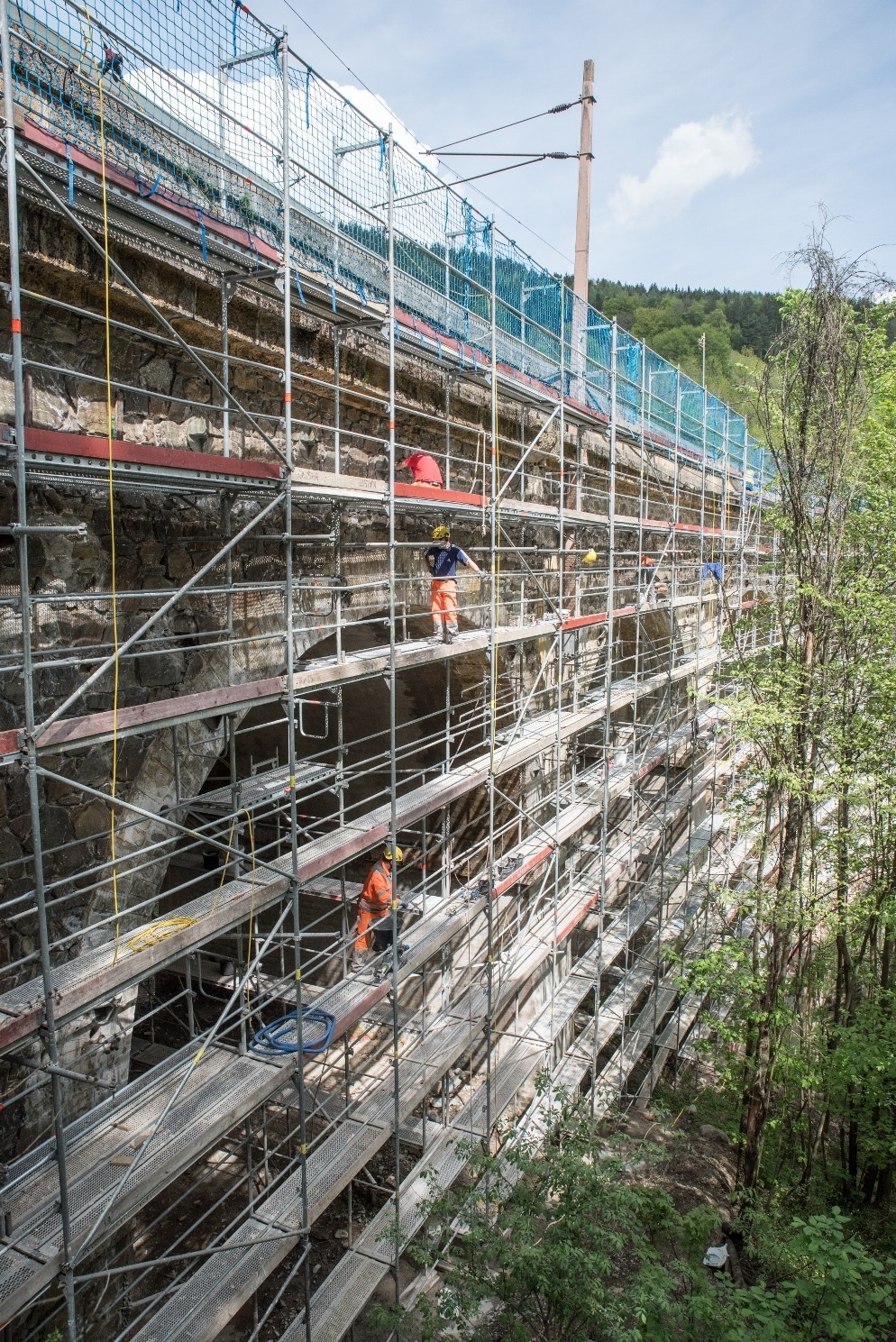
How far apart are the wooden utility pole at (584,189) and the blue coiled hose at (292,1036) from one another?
10272 millimetres

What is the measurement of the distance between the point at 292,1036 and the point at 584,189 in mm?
11896

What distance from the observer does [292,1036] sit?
605 cm

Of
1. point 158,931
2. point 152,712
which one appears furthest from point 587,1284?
point 152,712

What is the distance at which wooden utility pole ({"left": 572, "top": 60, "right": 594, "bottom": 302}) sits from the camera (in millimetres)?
12359

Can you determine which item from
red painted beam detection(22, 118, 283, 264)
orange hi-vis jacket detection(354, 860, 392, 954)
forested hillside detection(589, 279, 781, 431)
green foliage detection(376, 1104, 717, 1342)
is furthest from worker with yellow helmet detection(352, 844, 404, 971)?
forested hillside detection(589, 279, 781, 431)

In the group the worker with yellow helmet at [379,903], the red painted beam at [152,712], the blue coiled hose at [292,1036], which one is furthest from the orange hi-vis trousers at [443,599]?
the blue coiled hose at [292,1036]

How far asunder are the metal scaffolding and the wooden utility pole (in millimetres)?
3125

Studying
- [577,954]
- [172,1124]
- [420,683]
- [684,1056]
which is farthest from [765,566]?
[172,1124]

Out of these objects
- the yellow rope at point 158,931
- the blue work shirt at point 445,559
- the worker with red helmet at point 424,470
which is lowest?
the yellow rope at point 158,931

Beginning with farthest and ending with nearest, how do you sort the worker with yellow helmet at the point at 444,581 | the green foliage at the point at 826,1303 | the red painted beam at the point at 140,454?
1. the worker with yellow helmet at the point at 444,581
2. the green foliage at the point at 826,1303
3. the red painted beam at the point at 140,454

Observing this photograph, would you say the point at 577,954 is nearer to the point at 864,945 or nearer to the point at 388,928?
the point at 864,945

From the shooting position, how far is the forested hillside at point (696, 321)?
138 ft

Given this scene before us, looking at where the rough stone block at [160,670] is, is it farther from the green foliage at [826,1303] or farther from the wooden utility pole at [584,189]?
the wooden utility pole at [584,189]

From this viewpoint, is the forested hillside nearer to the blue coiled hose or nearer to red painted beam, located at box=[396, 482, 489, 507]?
red painted beam, located at box=[396, 482, 489, 507]
